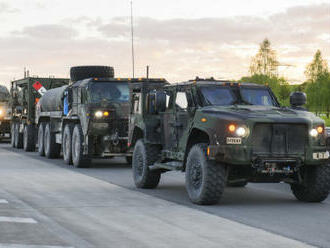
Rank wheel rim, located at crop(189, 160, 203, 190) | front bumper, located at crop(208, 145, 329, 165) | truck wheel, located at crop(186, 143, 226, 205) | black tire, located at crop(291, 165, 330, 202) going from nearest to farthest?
front bumper, located at crop(208, 145, 329, 165), truck wheel, located at crop(186, 143, 226, 205), wheel rim, located at crop(189, 160, 203, 190), black tire, located at crop(291, 165, 330, 202)

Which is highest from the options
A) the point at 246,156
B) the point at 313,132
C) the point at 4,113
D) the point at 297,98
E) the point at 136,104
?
the point at 297,98

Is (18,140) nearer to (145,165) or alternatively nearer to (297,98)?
(145,165)

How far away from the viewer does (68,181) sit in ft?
55.4

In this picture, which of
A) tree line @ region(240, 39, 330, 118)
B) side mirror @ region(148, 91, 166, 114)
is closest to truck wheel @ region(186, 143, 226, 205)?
side mirror @ region(148, 91, 166, 114)

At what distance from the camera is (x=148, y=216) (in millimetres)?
10992

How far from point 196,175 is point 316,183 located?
2.01 meters

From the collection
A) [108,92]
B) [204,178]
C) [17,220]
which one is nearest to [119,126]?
[108,92]

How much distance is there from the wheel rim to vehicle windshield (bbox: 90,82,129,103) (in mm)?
8915

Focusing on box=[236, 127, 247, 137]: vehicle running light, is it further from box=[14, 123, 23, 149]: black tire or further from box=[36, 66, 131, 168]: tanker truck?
box=[14, 123, 23, 149]: black tire

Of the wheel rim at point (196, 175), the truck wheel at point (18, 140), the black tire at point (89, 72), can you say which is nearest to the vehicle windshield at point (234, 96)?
the wheel rim at point (196, 175)

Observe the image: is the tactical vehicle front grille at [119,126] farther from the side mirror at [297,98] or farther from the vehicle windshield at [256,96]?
the side mirror at [297,98]

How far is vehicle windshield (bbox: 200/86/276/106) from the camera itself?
13.3m

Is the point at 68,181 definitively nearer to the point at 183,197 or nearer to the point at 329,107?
the point at 183,197

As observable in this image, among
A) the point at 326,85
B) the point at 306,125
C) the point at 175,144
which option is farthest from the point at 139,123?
the point at 326,85
